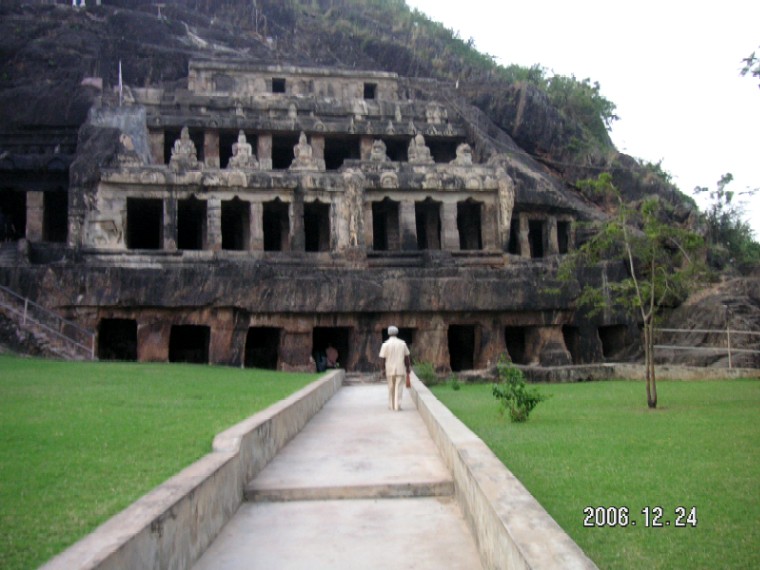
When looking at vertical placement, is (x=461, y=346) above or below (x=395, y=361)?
above

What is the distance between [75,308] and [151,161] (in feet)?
39.7

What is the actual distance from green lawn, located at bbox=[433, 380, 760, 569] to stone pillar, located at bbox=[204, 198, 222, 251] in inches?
578

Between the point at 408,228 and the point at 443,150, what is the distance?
401 inches

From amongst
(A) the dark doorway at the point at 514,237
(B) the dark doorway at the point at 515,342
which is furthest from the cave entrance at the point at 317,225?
(A) the dark doorway at the point at 514,237

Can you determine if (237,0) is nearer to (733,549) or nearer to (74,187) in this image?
(74,187)

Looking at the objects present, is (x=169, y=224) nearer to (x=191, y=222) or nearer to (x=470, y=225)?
(x=191, y=222)

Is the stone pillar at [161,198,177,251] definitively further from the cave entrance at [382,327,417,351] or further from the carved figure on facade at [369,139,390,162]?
the carved figure on facade at [369,139,390,162]

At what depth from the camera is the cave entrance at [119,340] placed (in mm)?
22766

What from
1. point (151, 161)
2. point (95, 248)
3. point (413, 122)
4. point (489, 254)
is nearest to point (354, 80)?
point (413, 122)

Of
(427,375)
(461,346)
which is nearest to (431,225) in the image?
(461,346)

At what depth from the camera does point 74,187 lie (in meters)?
24.8

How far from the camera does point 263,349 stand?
2494 cm

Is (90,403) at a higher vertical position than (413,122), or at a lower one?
lower

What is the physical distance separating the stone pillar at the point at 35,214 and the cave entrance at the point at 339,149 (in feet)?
42.3
